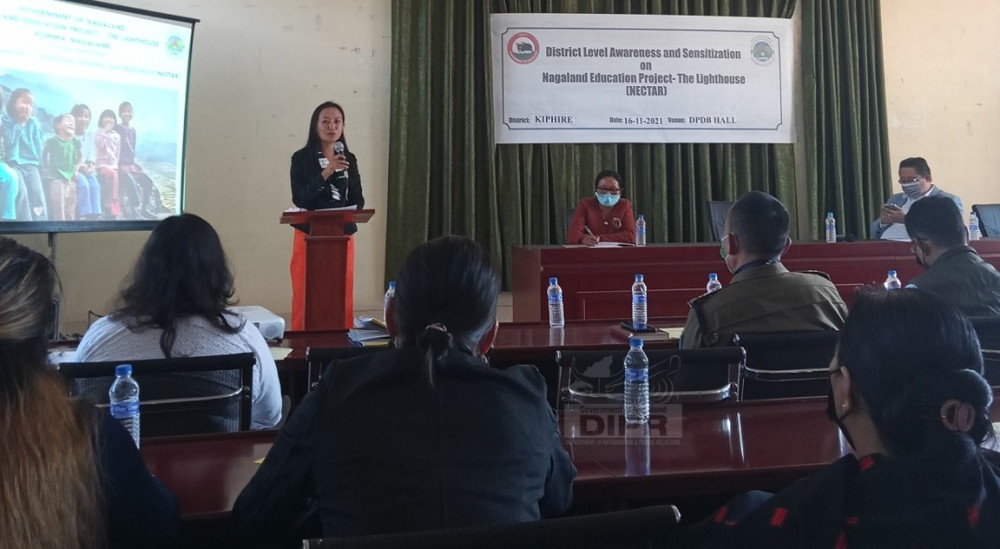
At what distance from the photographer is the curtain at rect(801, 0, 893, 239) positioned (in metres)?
6.25

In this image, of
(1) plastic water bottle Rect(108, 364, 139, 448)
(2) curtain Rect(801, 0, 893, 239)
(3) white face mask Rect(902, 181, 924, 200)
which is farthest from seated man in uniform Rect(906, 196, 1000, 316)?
(2) curtain Rect(801, 0, 893, 239)

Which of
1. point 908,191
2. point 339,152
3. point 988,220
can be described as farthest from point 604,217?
point 988,220

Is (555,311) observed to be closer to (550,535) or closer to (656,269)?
(656,269)

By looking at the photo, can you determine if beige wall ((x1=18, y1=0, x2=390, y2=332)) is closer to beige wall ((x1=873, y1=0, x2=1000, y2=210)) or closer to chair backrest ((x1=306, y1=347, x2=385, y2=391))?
chair backrest ((x1=306, y1=347, x2=385, y2=391))

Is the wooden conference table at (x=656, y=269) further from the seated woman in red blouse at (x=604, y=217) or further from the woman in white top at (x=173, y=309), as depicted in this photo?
the woman in white top at (x=173, y=309)

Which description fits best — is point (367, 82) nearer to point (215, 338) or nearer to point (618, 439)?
point (215, 338)

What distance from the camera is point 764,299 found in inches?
84.4

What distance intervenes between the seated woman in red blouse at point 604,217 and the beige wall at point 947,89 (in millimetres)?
2762

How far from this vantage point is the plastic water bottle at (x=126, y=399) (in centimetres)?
156

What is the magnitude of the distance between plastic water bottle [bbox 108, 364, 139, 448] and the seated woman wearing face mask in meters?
1.12

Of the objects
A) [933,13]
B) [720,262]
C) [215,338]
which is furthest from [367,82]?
[933,13]

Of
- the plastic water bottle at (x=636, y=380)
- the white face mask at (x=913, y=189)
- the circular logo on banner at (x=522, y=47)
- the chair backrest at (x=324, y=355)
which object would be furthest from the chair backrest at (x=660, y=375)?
the circular logo on banner at (x=522, y=47)

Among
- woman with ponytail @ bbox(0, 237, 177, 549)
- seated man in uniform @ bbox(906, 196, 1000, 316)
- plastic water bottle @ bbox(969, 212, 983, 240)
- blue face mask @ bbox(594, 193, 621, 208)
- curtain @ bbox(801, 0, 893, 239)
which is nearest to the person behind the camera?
woman with ponytail @ bbox(0, 237, 177, 549)

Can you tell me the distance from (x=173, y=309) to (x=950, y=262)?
217cm
